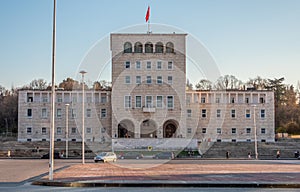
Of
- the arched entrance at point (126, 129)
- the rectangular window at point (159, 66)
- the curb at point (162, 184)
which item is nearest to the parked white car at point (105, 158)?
the curb at point (162, 184)

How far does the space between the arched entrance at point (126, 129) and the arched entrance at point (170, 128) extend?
19.4ft

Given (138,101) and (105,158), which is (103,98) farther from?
(105,158)

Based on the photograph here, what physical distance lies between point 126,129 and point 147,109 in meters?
6.35

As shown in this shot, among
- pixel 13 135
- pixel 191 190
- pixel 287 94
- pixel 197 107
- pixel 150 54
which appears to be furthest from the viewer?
pixel 287 94

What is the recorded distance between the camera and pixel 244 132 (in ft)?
257

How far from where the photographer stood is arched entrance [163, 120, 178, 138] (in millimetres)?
75312

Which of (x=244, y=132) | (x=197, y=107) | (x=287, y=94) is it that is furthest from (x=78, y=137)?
(x=287, y=94)

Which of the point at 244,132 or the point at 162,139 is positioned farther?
the point at 244,132

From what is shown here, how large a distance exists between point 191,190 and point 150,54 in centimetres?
5589

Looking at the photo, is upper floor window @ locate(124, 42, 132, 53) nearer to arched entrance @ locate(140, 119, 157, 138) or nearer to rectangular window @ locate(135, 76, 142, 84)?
rectangular window @ locate(135, 76, 142, 84)

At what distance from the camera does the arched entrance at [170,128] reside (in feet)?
247

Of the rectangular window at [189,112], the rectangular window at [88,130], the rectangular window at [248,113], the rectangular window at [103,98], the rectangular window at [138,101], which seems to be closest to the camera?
the rectangular window at [88,130]

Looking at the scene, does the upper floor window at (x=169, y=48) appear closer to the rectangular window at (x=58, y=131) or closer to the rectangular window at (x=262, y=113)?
the rectangular window at (x=262, y=113)

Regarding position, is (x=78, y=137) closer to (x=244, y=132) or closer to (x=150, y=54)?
(x=150, y=54)
